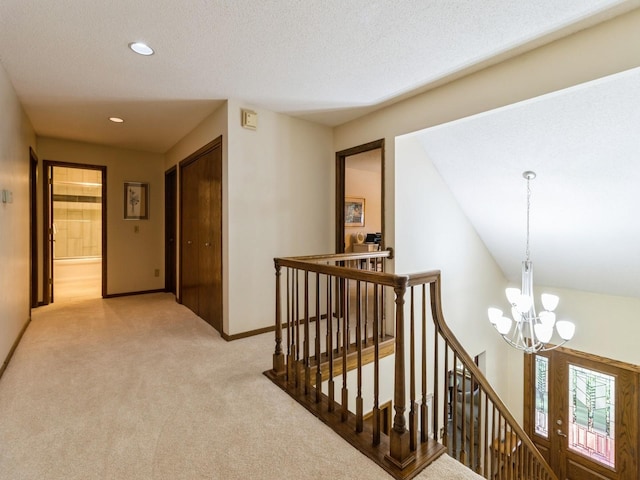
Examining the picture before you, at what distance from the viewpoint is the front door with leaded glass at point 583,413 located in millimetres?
4219

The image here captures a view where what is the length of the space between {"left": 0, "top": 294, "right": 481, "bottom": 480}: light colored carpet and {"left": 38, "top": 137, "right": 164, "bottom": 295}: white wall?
199 centimetres

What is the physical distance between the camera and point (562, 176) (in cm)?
309

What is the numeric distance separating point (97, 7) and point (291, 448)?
267 cm

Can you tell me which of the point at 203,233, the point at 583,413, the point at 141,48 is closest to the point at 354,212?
the point at 203,233

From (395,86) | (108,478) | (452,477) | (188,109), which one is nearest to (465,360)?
(452,477)

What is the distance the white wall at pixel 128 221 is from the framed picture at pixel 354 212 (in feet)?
11.5

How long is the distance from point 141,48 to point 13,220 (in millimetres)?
1989

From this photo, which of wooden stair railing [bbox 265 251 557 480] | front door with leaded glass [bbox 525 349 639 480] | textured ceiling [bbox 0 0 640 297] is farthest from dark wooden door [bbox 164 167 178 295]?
front door with leaded glass [bbox 525 349 639 480]

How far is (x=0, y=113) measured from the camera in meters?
2.42

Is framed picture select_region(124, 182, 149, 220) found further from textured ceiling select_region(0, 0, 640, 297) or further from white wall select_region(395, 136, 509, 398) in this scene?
white wall select_region(395, 136, 509, 398)

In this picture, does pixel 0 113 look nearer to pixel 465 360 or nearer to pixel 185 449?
pixel 185 449

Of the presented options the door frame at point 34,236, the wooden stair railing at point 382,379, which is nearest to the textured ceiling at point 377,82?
the door frame at point 34,236

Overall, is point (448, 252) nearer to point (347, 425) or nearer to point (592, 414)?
point (347, 425)

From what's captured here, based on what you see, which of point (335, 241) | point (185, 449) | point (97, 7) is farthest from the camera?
point (335, 241)
